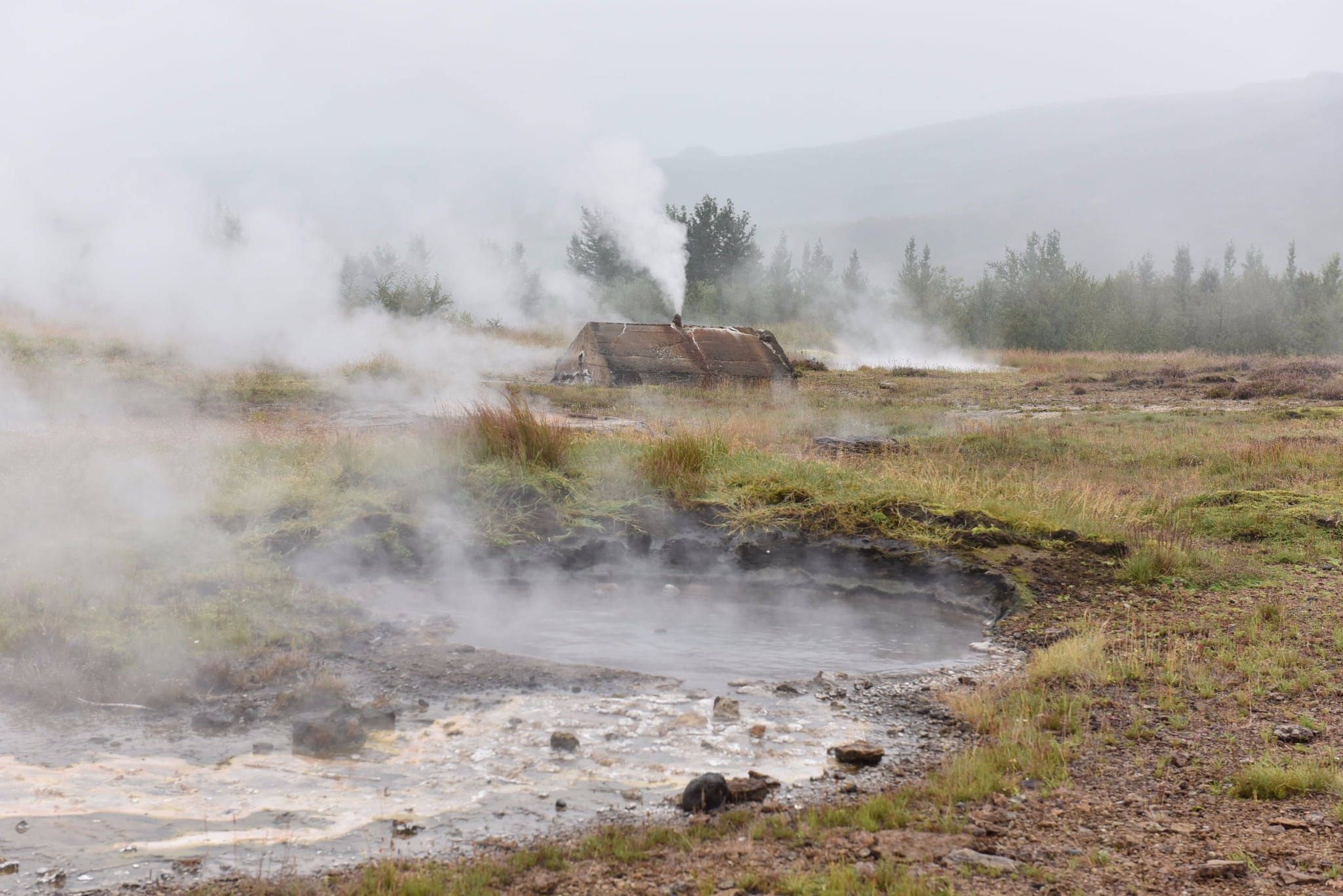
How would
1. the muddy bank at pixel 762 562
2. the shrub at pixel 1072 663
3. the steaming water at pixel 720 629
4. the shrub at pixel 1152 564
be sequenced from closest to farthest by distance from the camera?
the shrub at pixel 1072 663 → the steaming water at pixel 720 629 → the shrub at pixel 1152 564 → the muddy bank at pixel 762 562

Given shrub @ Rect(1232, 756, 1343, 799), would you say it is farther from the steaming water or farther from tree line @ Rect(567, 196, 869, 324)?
tree line @ Rect(567, 196, 869, 324)

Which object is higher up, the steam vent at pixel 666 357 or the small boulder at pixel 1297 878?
the steam vent at pixel 666 357

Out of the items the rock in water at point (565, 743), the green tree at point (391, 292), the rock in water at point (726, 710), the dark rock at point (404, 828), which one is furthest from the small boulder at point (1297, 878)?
the green tree at point (391, 292)

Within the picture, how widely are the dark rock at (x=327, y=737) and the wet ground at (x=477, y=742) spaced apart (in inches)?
2.7

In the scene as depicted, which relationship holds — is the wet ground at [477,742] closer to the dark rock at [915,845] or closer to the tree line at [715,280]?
the dark rock at [915,845]

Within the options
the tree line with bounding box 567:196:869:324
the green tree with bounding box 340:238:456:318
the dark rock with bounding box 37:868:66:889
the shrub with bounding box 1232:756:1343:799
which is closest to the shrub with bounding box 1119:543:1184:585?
the shrub with bounding box 1232:756:1343:799

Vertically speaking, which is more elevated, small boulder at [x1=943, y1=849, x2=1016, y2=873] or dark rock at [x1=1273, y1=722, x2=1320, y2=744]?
small boulder at [x1=943, y1=849, x2=1016, y2=873]

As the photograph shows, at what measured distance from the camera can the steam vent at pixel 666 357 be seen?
2369 cm

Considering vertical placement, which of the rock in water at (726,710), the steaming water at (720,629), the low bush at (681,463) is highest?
the low bush at (681,463)

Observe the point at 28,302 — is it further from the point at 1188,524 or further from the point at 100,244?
the point at 1188,524

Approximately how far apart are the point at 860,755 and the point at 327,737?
257cm

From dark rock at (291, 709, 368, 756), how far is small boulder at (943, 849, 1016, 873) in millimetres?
2823

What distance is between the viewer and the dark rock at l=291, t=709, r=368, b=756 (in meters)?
4.89

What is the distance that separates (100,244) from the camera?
22359 mm
